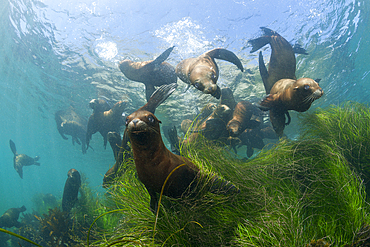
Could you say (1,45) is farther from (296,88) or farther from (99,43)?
(296,88)

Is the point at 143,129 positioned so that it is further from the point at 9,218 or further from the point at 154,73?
the point at 9,218

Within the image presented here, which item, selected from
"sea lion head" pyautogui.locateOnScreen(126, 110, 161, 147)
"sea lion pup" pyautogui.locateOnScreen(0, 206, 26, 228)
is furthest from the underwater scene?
"sea lion pup" pyautogui.locateOnScreen(0, 206, 26, 228)

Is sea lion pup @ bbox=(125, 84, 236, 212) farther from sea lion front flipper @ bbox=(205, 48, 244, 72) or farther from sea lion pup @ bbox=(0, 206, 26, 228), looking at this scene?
sea lion pup @ bbox=(0, 206, 26, 228)

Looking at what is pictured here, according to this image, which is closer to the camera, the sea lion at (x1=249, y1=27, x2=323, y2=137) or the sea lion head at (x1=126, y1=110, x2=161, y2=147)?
the sea lion head at (x1=126, y1=110, x2=161, y2=147)

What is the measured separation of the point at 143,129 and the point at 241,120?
477 cm

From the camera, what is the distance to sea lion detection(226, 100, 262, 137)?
5.57 metres

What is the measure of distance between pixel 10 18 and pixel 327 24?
20.8 m

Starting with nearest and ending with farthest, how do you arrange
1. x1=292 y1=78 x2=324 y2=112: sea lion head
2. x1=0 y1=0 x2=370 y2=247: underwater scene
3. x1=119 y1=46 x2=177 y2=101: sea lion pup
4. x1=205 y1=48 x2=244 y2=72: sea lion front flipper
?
x1=0 y1=0 x2=370 y2=247: underwater scene < x1=292 y1=78 x2=324 y2=112: sea lion head < x1=205 y1=48 x2=244 y2=72: sea lion front flipper < x1=119 y1=46 x2=177 y2=101: sea lion pup

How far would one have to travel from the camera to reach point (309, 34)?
999 cm

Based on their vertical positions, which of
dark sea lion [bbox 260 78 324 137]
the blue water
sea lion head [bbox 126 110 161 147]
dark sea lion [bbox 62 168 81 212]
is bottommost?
dark sea lion [bbox 62 168 81 212]

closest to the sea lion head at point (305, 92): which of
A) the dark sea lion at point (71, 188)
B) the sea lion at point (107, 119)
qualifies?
the sea lion at point (107, 119)

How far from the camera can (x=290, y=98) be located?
3.33m

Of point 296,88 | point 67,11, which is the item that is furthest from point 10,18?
point 296,88

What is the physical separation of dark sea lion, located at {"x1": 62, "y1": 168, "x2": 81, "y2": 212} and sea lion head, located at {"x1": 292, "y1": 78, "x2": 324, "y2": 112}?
25.6 ft
